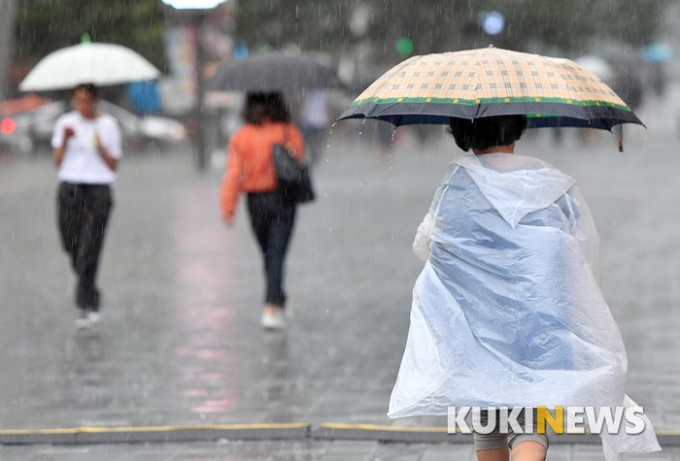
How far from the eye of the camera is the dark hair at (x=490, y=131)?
15.7 ft

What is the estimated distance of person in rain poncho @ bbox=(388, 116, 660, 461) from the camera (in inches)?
177

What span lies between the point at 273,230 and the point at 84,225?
4.43ft

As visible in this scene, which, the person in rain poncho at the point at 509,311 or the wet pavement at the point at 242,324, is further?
the wet pavement at the point at 242,324

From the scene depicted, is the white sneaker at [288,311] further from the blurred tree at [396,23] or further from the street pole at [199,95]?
the blurred tree at [396,23]

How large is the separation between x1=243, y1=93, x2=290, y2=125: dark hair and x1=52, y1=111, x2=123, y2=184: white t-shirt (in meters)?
0.99

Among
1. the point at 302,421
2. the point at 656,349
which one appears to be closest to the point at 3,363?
the point at 302,421

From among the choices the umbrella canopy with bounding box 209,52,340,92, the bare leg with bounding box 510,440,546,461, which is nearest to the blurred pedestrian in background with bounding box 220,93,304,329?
the umbrella canopy with bounding box 209,52,340,92

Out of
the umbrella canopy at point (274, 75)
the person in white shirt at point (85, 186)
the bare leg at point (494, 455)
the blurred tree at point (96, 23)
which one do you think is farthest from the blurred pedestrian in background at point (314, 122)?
the bare leg at point (494, 455)

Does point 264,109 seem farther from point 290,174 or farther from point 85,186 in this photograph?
point 85,186

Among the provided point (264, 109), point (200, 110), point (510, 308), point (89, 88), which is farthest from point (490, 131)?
point (200, 110)

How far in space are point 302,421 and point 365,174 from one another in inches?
816

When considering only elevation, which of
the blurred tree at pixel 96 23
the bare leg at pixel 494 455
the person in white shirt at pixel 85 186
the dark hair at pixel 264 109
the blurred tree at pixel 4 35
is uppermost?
the blurred tree at pixel 96 23

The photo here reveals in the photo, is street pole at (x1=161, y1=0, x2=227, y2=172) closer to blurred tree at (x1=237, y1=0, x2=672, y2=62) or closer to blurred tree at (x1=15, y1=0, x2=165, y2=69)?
blurred tree at (x1=15, y1=0, x2=165, y2=69)

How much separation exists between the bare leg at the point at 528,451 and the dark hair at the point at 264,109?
5170 mm
